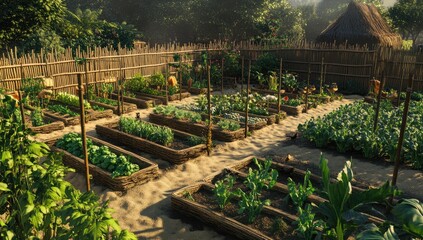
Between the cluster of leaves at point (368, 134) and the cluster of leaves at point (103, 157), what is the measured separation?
4.57m

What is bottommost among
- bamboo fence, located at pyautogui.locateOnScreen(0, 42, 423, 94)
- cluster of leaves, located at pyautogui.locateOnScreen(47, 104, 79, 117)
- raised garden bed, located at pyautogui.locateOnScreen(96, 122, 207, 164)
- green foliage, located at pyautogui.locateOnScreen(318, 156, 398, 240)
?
raised garden bed, located at pyautogui.locateOnScreen(96, 122, 207, 164)

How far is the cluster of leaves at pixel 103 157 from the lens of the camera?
6578 millimetres

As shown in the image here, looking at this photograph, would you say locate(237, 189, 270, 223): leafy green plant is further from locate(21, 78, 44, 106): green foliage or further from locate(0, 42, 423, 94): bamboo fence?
locate(21, 78, 44, 106): green foliage

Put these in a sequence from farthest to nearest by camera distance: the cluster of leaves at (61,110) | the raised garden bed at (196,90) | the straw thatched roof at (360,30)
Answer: the straw thatched roof at (360,30) < the raised garden bed at (196,90) < the cluster of leaves at (61,110)

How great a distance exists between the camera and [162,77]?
1482cm

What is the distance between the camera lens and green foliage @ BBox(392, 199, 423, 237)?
277 cm

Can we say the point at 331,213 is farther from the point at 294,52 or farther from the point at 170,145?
the point at 294,52

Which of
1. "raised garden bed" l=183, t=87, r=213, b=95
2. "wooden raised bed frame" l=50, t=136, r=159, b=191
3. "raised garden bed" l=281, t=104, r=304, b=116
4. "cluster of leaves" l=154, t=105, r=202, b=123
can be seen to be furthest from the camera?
"raised garden bed" l=183, t=87, r=213, b=95

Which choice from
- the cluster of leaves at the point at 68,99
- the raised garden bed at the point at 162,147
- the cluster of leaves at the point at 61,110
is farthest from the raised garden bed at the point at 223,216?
the cluster of leaves at the point at 68,99

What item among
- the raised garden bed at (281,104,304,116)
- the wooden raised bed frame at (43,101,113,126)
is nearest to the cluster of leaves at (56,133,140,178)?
the wooden raised bed frame at (43,101,113,126)

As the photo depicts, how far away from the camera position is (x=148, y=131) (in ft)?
28.1

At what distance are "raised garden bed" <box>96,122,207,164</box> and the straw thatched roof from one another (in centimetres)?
1450

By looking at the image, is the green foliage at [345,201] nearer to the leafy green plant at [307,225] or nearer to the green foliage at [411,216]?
the green foliage at [411,216]

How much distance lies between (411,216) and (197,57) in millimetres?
15183
